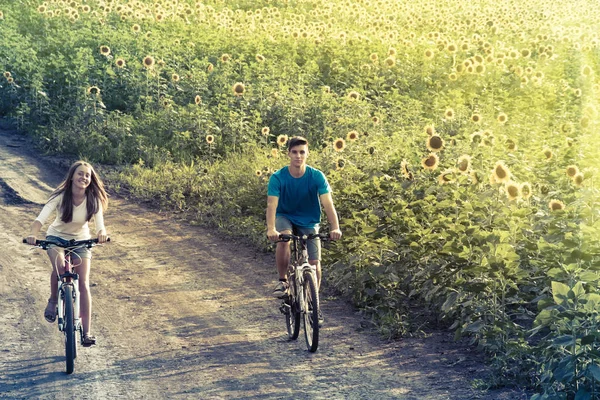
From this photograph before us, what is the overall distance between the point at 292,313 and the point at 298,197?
1153 millimetres

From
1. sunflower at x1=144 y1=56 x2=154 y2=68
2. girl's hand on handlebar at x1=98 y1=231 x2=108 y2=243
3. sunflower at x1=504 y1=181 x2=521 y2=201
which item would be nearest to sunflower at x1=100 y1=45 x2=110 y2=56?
sunflower at x1=144 y1=56 x2=154 y2=68

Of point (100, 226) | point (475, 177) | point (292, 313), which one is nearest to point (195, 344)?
point (292, 313)

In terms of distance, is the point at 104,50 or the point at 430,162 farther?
the point at 104,50

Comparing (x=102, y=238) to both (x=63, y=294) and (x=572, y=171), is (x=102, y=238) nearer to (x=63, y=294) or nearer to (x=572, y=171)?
(x=63, y=294)

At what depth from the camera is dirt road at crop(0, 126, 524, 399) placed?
714 cm

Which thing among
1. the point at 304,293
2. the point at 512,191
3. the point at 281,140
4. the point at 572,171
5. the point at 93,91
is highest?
the point at 93,91

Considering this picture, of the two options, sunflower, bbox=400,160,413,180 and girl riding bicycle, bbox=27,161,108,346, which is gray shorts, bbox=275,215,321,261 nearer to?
girl riding bicycle, bbox=27,161,108,346

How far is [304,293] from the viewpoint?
26.3ft

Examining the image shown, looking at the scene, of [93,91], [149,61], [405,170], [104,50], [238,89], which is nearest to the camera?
[405,170]

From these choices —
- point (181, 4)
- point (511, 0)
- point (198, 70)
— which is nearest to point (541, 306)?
point (198, 70)

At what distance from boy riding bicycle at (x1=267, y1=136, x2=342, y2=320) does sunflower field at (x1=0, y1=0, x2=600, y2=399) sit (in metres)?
1.31

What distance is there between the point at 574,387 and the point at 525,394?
1089 mm

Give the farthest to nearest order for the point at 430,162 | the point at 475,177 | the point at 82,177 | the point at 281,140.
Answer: the point at 281,140
the point at 430,162
the point at 475,177
the point at 82,177

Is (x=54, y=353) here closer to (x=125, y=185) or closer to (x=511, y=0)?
(x=125, y=185)
